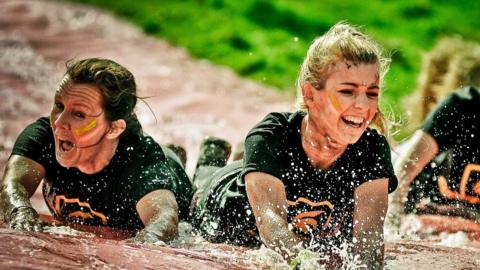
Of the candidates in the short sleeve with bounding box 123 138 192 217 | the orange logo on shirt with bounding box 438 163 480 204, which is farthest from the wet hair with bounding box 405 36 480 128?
the short sleeve with bounding box 123 138 192 217

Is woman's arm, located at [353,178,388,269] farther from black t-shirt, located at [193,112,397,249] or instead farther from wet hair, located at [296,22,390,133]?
wet hair, located at [296,22,390,133]

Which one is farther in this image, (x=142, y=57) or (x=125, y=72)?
(x=142, y=57)

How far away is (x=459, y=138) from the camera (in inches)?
190

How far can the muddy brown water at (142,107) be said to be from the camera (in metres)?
3.04

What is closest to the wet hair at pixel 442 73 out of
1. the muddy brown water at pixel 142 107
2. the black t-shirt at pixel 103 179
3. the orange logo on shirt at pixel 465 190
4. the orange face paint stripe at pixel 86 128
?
the muddy brown water at pixel 142 107

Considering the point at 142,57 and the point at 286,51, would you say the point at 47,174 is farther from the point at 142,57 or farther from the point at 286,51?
the point at 286,51

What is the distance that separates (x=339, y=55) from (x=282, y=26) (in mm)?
7156

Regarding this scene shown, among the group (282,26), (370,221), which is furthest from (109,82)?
(282,26)

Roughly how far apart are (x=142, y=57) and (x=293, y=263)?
21.9 feet

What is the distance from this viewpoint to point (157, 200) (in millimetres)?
3850

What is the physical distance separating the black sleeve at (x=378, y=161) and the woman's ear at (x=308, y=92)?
0.33 metres

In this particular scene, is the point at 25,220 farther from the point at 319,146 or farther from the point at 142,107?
the point at 142,107

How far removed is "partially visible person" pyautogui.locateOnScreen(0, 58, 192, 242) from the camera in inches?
150

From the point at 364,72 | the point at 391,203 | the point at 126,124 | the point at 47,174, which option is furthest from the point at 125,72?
the point at 391,203
